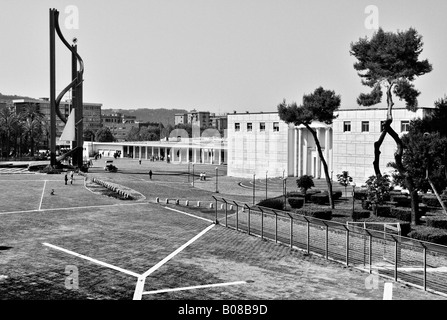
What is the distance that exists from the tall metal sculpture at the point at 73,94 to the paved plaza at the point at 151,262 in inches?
1534

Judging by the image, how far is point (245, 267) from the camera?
85.8ft

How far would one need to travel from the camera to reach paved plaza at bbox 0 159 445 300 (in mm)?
21812

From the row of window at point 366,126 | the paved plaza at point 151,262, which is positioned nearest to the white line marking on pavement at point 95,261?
the paved plaza at point 151,262

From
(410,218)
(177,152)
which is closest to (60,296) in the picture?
(410,218)

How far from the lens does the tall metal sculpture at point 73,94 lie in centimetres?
8156

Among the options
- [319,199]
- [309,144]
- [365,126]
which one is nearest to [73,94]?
[309,144]

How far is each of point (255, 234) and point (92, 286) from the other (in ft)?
45.8

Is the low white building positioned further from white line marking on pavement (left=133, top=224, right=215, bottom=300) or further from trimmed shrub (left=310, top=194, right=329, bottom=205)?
white line marking on pavement (left=133, top=224, right=215, bottom=300)

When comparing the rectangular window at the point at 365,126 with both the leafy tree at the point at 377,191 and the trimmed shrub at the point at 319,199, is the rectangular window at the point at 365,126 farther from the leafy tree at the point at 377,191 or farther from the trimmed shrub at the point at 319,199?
the leafy tree at the point at 377,191

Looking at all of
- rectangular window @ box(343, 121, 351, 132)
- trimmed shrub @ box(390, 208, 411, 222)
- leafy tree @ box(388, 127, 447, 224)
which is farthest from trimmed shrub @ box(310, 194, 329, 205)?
rectangular window @ box(343, 121, 351, 132)

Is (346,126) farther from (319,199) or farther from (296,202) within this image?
(296,202)

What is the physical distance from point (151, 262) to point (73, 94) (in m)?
67.6
